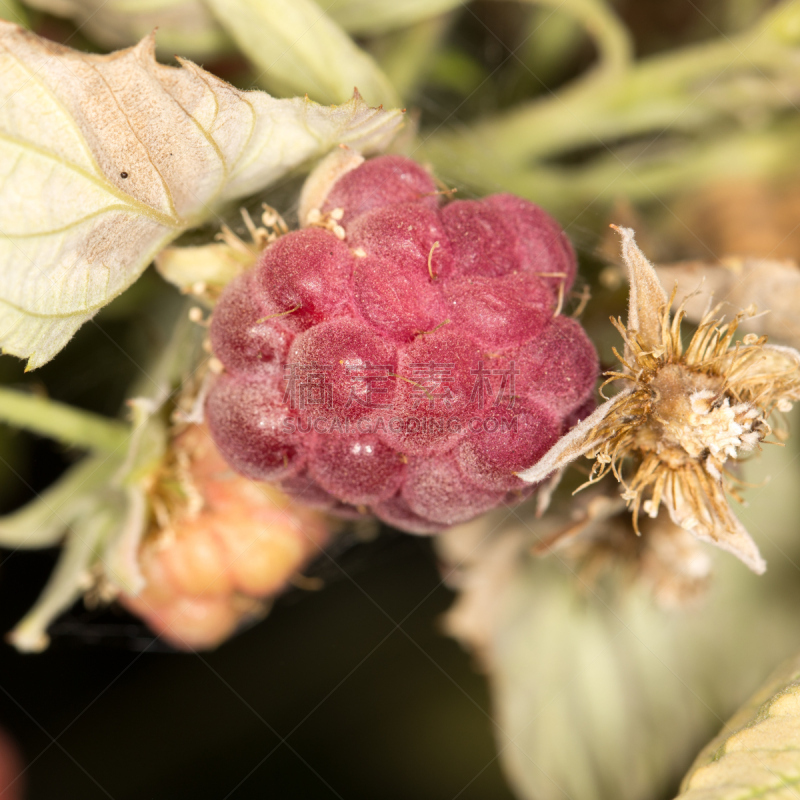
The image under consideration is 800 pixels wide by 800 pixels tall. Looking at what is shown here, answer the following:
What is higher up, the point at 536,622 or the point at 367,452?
the point at 367,452

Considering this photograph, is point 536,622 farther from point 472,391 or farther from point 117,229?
point 117,229

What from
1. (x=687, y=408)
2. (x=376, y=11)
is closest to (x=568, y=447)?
(x=687, y=408)

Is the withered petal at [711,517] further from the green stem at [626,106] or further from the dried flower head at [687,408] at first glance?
the green stem at [626,106]

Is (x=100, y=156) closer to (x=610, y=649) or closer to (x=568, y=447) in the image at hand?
(x=568, y=447)

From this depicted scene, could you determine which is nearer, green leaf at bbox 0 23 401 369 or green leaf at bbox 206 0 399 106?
green leaf at bbox 0 23 401 369

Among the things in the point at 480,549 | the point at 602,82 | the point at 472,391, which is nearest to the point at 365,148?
the point at 472,391

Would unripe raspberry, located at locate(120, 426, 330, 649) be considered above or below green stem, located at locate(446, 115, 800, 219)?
below

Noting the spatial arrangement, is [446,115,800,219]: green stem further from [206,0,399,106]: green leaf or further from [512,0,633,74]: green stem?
[206,0,399,106]: green leaf

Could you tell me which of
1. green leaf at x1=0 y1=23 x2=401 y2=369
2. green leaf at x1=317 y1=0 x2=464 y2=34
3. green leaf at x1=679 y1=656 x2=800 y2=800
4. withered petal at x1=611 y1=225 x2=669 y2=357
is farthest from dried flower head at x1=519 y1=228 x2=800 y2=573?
green leaf at x1=317 y1=0 x2=464 y2=34
